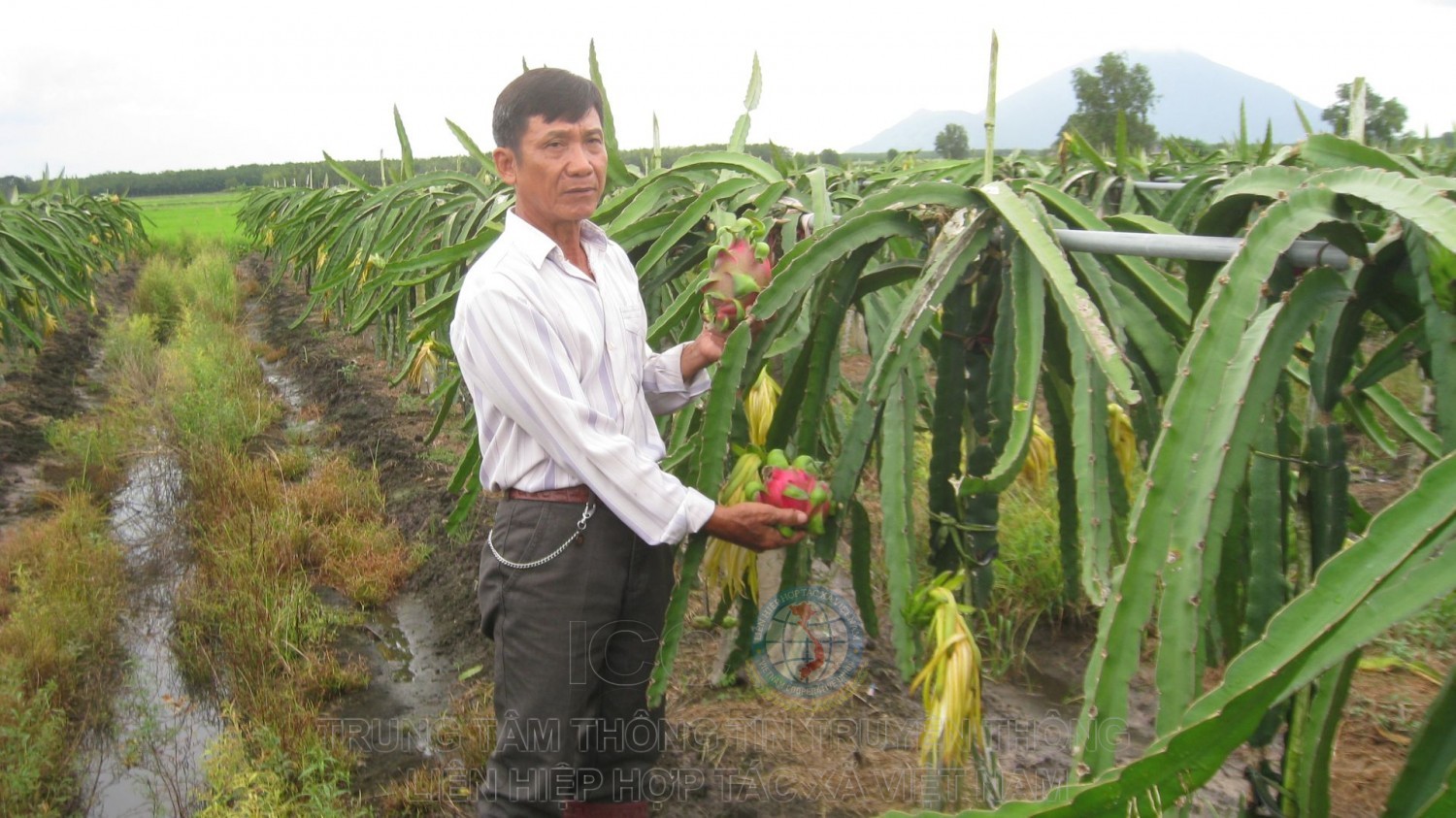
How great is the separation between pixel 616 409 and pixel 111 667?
2783 mm

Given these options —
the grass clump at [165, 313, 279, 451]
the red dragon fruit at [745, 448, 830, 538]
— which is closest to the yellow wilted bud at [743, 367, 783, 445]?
the red dragon fruit at [745, 448, 830, 538]

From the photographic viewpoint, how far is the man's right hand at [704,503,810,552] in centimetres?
154

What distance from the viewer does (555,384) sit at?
5.55 ft

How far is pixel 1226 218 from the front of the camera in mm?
1410

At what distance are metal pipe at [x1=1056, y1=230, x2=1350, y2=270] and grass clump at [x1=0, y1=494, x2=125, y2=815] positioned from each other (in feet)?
9.45

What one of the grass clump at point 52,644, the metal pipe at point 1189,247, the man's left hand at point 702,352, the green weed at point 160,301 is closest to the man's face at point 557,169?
the man's left hand at point 702,352

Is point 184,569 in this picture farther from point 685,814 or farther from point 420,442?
point 685,814

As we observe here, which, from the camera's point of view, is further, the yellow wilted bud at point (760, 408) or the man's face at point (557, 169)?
the yellow wilted bud at point (760, 408)

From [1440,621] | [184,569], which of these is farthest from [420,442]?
[1440,621]

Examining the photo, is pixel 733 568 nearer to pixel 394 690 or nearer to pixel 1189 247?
pixel 1189 247

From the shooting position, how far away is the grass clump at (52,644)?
8.95ft

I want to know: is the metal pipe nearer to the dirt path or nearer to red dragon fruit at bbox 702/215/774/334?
red dragon fruit at bbox 702/215/774/334

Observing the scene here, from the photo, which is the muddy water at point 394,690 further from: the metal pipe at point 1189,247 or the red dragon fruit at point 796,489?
the metal pipe at point 1189,247

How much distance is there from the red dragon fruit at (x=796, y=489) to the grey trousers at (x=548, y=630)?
0.40m
